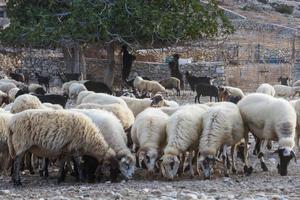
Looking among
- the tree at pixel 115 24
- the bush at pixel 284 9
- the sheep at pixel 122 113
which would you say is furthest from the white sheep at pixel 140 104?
the bush at pixel 284 9

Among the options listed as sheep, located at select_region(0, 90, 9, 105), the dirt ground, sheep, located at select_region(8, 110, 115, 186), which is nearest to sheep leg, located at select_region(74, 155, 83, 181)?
sheep, located at select_region(8, 110, 115, 186)

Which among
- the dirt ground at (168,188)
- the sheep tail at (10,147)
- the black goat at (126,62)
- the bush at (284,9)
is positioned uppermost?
the bush at (284,9)

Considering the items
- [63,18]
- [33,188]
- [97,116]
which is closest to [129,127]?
[97,116]

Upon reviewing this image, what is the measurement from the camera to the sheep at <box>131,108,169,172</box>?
35.5 feet

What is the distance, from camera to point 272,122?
11.0 meters

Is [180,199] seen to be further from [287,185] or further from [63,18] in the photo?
[63,18]

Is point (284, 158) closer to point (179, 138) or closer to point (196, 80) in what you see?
point (179, 138)

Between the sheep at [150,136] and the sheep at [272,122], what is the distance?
149 centimetres

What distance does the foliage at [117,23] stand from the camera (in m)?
23.6

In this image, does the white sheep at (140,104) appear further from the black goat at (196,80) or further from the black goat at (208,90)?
the black goat at (196,80)

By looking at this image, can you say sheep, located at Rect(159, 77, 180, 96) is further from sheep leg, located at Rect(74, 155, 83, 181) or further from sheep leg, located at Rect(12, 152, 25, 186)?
sheep leg, located at Rect(12, 152, 25, 186)

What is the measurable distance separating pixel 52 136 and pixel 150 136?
1852mm

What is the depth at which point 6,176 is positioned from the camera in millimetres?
11070

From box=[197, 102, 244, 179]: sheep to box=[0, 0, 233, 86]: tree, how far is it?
1255 centimetres
